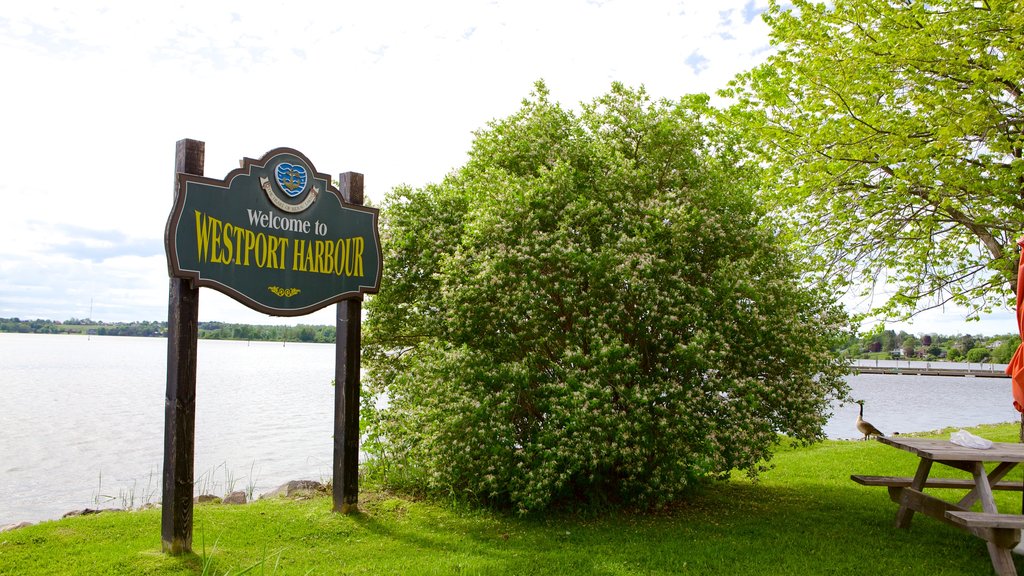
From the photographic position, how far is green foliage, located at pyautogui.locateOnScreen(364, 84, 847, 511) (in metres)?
9.16

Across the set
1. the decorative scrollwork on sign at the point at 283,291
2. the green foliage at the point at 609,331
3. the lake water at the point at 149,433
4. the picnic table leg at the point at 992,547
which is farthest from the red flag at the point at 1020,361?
the lake water at the point at 149,433

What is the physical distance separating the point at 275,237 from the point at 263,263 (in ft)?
1.29

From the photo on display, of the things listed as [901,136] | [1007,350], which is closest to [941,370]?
[1007,350]

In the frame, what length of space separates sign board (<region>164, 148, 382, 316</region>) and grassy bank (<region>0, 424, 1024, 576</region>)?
9.85ft

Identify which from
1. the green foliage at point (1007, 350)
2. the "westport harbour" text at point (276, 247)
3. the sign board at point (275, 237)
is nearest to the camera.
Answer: the sign board at point (275, 237)

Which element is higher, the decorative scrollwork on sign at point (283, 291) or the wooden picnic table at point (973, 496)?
the decorative scrollwork on sign at point (283, 291)

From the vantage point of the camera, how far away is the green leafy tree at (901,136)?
41.8ft

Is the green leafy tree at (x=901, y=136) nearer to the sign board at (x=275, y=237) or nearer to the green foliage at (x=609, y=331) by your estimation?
the green foliage at (x=609, y=331)

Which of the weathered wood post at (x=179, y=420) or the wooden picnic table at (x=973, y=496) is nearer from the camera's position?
the wooden picnic table at (x=973, y=496)

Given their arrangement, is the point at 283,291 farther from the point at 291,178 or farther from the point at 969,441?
the point at 969,441

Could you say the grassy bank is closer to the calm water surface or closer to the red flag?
the red flag

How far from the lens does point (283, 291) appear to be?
361 inches

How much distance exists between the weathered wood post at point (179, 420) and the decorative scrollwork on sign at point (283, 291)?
3.66ft

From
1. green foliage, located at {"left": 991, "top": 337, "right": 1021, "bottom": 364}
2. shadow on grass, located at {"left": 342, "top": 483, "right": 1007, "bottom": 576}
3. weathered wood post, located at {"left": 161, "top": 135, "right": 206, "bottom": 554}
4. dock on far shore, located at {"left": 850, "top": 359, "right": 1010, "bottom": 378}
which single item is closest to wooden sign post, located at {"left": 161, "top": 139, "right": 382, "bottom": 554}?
weathered wood post, located at {"left": 161, "top": 135, "right": 206, "bottom": 554}
